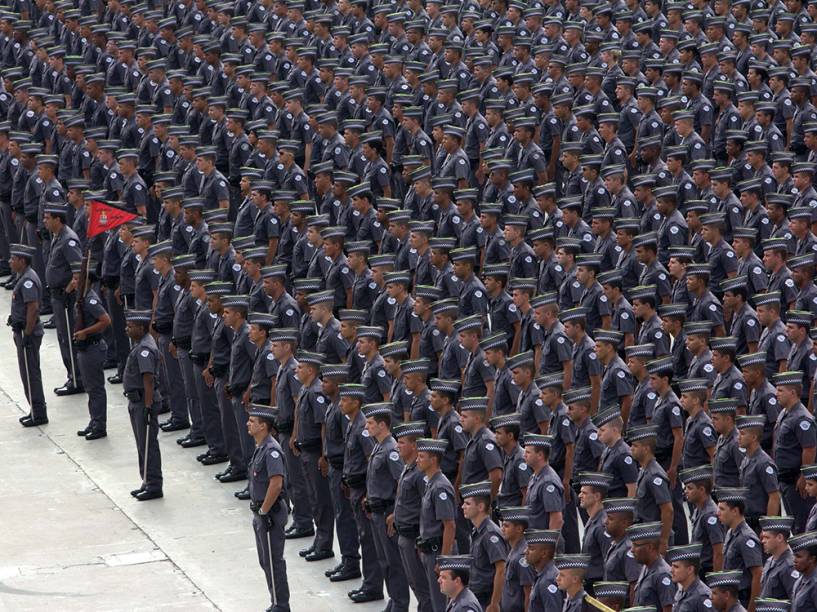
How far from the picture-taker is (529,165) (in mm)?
20688

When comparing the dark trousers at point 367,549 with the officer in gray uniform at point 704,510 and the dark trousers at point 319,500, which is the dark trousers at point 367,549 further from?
the officer in gray uniform at point 704,510

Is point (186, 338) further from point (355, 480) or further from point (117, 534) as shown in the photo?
point (355, 480)

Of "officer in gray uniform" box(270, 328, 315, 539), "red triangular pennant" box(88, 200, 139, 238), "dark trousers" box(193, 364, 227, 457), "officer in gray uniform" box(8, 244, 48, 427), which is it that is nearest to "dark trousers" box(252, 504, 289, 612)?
"officer in gray uniform" box(270, 328, 315, 539)

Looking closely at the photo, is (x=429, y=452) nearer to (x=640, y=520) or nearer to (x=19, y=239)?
(x=640, y=520)

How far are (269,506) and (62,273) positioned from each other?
18.1 feet

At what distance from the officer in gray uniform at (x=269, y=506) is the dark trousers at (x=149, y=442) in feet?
8.10

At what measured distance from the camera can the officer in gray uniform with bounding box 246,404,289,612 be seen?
14.4m

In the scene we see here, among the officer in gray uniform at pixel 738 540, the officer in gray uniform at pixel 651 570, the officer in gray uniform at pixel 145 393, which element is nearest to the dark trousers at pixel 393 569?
the officer in gray uniform at pixel 651 570

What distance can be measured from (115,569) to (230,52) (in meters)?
11.3

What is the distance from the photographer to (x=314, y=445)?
611 inches

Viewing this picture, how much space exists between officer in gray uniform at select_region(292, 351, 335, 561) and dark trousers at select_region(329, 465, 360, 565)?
244mm

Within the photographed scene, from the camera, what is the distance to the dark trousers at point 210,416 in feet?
57.6

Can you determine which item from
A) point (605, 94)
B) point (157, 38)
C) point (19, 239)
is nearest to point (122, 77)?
point (157, 38)

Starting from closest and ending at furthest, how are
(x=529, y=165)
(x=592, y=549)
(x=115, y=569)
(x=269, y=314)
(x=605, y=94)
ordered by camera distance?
1. (x=592, y=549)
2. (x=115, y=569)
3. (x=269, y=314)
4. (x=529, y=165)
5. (x=605, y=94)
